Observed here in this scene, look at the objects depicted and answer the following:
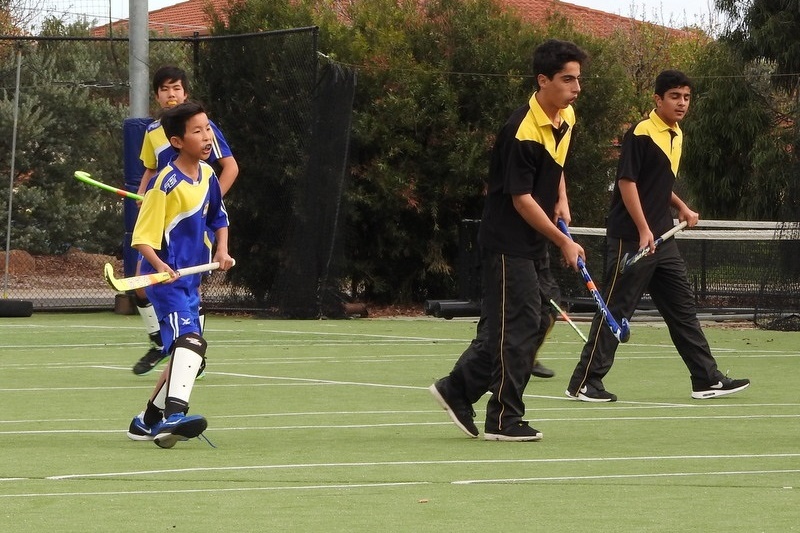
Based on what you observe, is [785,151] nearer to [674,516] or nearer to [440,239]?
[440,239]

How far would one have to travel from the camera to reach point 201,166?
819 centimetres

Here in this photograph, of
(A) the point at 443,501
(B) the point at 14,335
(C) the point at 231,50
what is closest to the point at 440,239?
(C) the point at 231,50

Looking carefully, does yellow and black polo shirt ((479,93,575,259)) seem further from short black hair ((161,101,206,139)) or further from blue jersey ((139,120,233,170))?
blue jersey ((139,120,233,170))

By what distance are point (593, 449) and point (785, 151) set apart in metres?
22.5

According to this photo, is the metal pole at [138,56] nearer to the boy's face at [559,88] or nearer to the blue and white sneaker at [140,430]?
the blue and white sneaker at [140,430]

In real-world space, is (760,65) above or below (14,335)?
above

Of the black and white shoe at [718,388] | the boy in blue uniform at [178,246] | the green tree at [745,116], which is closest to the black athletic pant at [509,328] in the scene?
the boy in blue uniform at [178,246]

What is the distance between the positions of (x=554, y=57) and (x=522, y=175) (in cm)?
64

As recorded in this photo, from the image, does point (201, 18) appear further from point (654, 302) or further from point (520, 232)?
point (520, 232)

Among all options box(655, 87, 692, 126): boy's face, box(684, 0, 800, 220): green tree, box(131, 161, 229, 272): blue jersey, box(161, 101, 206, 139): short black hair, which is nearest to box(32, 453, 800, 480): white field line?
box(131, 161, 229, 272): blue jersey

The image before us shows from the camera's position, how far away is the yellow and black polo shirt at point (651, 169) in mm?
10078

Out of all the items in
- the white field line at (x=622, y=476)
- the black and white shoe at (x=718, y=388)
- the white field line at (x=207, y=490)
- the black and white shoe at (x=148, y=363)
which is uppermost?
the white field line at (x=622, y=476)

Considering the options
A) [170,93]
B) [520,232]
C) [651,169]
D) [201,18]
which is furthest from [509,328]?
[201,18]

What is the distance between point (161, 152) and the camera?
11.0 m
